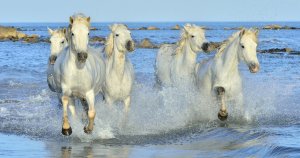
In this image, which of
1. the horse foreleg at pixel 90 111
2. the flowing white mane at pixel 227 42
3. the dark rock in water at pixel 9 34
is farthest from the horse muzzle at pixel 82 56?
the dark rock in water at pixel 9 34

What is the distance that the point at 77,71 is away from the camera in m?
10.6

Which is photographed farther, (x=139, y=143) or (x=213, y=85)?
(x=213, y=85)

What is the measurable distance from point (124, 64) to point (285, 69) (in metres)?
17.3

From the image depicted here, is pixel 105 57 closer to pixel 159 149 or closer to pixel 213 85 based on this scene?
pixel 213 85

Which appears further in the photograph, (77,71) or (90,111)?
(90,111)

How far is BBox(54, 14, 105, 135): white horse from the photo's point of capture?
33.4ft

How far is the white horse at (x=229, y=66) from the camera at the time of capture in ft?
39.9

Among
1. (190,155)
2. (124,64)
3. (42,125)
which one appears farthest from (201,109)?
(190,155)

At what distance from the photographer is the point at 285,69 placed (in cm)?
2875

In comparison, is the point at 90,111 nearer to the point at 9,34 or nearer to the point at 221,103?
the point at 221,103

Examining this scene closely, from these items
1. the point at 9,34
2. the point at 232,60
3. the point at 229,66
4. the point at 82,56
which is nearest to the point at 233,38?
the point at 232,60

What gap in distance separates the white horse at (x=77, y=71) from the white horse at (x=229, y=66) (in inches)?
102

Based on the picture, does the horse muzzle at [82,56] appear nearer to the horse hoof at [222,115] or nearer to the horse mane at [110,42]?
the horse mane at [110,42]

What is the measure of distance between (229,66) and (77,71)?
323cm
